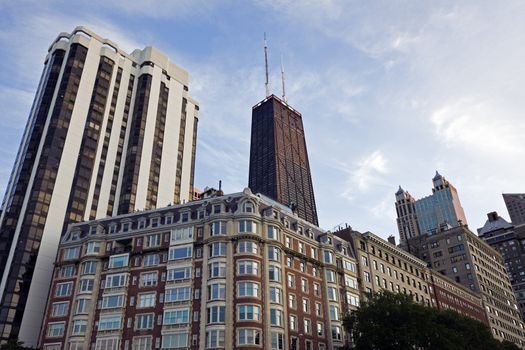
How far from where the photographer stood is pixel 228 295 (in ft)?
238

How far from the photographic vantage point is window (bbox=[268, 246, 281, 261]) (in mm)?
78875

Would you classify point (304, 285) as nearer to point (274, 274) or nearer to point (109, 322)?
point (274, 274)

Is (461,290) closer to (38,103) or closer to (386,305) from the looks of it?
(386,305)

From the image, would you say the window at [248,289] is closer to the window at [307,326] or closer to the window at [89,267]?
the window at [307,326]

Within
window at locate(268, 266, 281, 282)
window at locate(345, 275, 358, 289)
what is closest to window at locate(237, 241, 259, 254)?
window at locate(268, 266, 281, 282)

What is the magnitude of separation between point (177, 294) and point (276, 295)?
52.1 ft

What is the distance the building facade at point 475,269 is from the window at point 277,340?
9339 cm

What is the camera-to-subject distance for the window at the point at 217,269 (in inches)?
2948

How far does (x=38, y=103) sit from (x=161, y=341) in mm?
87784

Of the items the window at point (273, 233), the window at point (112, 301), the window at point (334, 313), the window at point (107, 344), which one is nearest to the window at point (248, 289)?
the window at point (273, 233)

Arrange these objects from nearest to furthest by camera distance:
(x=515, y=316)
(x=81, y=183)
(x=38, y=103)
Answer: (x=81, y=183) → (x=38, y=103) → (x=515, y=316)

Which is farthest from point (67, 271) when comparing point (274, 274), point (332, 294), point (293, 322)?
point (332, 294)

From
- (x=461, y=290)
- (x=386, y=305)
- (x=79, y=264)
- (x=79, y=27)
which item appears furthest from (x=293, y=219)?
(x=79, y=27)

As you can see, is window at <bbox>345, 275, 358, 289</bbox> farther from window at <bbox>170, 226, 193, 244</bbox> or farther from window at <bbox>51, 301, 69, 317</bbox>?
window at <bbox>51, 301, 69, 317</bbox>
